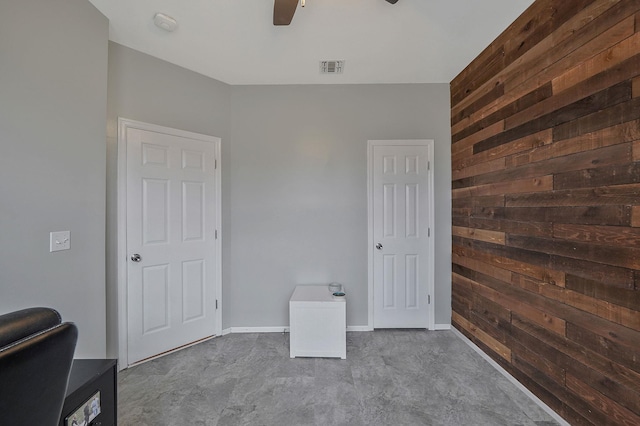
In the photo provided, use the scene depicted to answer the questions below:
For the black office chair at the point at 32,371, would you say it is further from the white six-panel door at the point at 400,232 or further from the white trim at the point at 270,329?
the white six-panel door at the point at 400,232

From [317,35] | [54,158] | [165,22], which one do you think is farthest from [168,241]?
[317,35]

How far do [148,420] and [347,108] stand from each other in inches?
120

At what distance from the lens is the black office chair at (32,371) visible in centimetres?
51

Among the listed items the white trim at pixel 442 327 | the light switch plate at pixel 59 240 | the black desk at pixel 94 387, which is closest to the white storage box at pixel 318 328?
the white trim at pixel 442 327

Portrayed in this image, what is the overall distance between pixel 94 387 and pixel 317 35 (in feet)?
8.25

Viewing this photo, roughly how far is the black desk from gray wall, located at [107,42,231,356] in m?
1.18

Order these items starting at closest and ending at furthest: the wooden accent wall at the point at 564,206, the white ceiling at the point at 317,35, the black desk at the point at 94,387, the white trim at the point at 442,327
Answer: the black desk at the point at 94,387, the wooden accent wall at the point at 564,206, the white ceiling at the point at 317,35, the white trim at the point at 442,327

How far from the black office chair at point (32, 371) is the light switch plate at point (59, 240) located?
114cm

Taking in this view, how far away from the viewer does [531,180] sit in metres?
1.81

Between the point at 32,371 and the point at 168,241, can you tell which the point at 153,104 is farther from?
the point at 32,371

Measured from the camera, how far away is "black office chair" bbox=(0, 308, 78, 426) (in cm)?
51

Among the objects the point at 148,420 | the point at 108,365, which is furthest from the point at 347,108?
the point at 148,420

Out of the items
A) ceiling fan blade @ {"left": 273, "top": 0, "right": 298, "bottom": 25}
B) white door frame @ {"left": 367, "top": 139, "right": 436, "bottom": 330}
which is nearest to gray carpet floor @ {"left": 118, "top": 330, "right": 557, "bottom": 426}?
white door frame @ {"left": 367, "top": 139, "right": 436, "bottom": 330}

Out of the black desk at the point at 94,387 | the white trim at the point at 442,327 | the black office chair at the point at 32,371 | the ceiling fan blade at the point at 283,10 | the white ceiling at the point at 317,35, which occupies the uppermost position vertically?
the white ceiling at the point at 317,35
